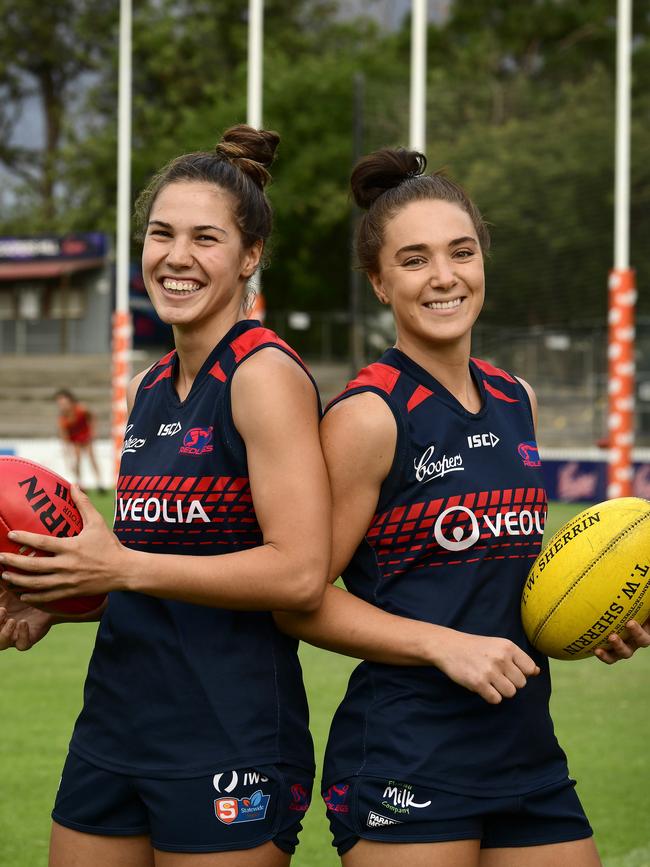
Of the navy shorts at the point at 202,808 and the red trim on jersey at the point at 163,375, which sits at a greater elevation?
the red trim on jersey at the point at 163,375

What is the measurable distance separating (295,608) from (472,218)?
89cm

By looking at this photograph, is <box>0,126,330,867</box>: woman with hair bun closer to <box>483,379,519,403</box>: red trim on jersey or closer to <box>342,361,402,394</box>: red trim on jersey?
<box>342,361,402,394</box>: red trim on jersey

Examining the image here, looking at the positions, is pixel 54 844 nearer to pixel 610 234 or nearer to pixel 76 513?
pixel 76 513

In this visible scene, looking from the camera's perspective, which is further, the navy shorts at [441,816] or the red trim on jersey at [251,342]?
the red trim on jersey at [251,342]

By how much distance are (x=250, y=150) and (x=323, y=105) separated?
39376 mm

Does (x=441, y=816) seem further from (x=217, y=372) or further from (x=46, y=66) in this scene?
(x=46, y=66)

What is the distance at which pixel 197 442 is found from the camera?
2484 millimetres

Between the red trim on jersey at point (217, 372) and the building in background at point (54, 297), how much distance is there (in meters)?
37.8

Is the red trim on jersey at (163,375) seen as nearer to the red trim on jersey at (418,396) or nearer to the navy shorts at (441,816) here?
the red trim on jersey at (418,396)

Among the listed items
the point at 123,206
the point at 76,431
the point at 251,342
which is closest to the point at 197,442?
the point at 251,342

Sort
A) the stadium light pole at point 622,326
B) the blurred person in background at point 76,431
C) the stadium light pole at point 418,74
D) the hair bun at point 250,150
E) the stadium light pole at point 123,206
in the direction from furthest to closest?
the blurred person in background at point 76,431 → the stadium light pole at point 123,206 → the stadium light pole at point 622,326 → the stadium light pole at point 418,74 → the hair bun at point 250,150

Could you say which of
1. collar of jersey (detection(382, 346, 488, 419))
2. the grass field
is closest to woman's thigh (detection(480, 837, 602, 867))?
collar of jersey (detection(382, 346, 488, 419))

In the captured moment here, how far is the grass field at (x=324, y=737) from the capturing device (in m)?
4.74

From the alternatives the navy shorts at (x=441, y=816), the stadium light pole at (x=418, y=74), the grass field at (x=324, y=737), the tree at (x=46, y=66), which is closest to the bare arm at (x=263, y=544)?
the navy shorts at (x=441, y=816)
